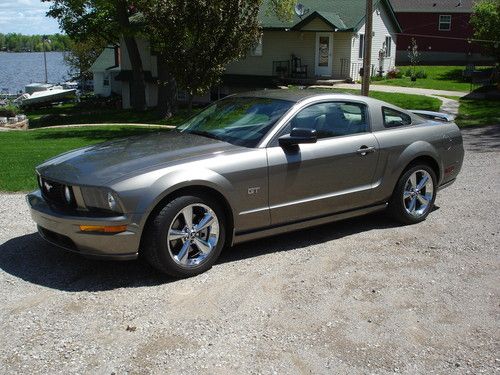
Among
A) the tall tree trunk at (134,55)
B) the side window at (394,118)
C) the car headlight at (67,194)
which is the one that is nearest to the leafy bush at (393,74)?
the tall tree trunk at (134,55)

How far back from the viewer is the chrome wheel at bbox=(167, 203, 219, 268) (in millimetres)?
4891

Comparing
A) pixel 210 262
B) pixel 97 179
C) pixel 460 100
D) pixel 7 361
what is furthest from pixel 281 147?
pixel 460 100

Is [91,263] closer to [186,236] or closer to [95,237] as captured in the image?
[95,237]

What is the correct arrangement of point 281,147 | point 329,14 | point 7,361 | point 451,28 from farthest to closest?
1. point 451,28
2. point 329,14
3. point 281,147
4. point 7,361

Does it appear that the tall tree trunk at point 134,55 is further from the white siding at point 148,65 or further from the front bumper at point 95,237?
the front bumper at point 95,237

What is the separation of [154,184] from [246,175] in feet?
2.87

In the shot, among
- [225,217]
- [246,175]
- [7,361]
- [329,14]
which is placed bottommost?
[7,361]

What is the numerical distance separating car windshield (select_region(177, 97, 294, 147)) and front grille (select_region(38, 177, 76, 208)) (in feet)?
5.03

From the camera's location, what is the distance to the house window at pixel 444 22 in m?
43.7

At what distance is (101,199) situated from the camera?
4668mm

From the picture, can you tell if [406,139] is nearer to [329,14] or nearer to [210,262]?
[210,262]

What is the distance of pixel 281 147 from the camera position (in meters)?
5.48

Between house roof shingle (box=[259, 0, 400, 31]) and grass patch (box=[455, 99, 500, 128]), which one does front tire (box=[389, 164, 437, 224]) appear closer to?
grass patch (box=[455, 99, 500, 128])

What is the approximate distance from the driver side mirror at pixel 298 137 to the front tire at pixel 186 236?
2.92 ft
